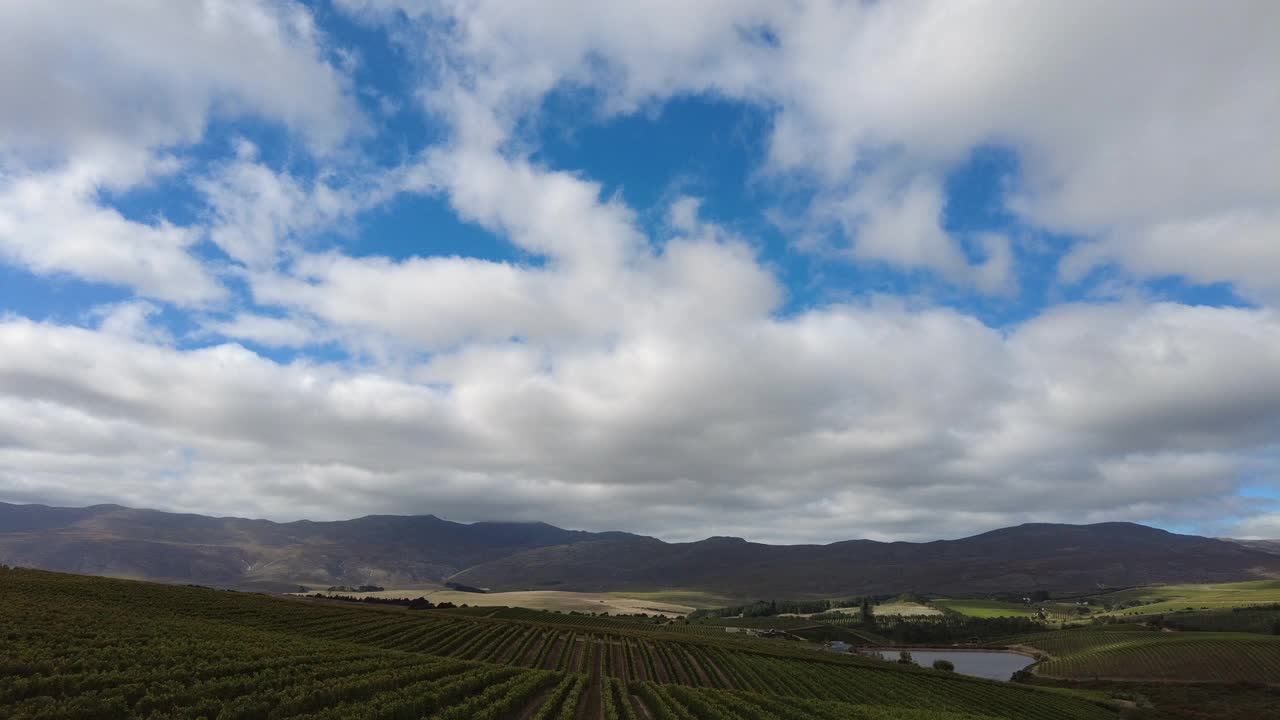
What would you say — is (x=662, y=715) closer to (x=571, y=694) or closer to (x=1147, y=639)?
(x=571, y=694)

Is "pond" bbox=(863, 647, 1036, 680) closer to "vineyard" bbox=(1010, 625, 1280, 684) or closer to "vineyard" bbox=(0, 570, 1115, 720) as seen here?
"vineyard" bbox=(1010, 625, 1280, 684)

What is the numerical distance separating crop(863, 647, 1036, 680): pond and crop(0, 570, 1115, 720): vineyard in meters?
48.4

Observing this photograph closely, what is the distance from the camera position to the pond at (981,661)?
165m

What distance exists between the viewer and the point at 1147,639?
17138 centimetres

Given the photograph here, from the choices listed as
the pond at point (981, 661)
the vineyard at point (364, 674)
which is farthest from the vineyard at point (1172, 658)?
the vineyard at point (364, 674)

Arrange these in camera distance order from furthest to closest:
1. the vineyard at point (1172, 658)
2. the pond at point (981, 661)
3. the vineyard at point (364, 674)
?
the pond at point (981, 661) < the vineyard at point (1172, 658) < the vineyard at point (364, 674)

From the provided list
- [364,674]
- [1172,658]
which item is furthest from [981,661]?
[364,674]

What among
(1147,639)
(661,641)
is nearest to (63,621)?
(661,641)

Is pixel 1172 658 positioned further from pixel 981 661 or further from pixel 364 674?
pixel 364 674

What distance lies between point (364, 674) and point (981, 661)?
182771 mm

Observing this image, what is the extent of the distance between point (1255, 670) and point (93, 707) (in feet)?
583

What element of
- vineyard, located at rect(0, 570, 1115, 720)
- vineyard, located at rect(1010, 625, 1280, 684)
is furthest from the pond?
vineyard, located at rect(0, 570, 1115, 720)

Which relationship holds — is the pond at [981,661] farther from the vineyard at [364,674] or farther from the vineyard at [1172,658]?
the vineyard at [364,674]

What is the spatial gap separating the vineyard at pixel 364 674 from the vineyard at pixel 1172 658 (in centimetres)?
3884
